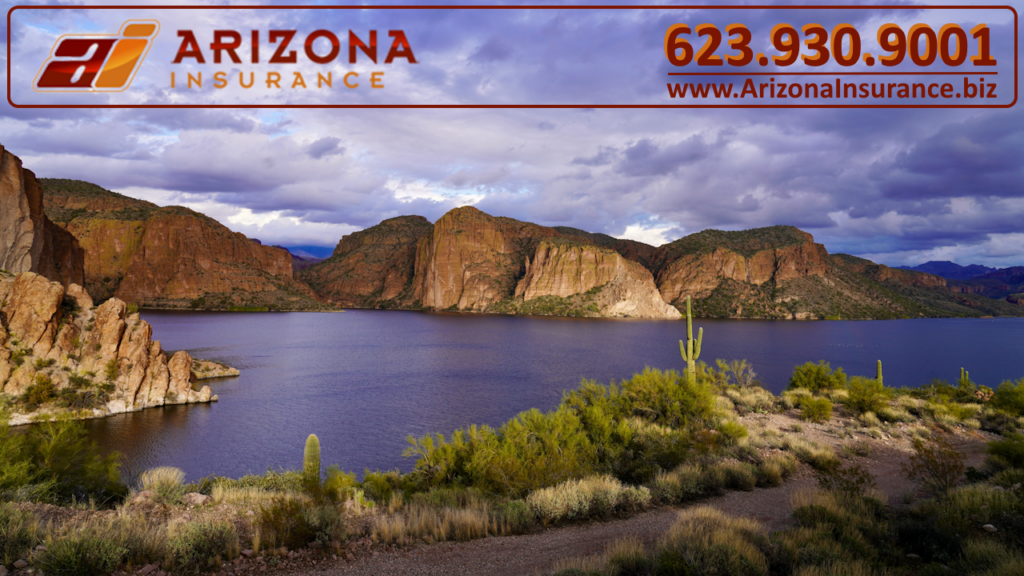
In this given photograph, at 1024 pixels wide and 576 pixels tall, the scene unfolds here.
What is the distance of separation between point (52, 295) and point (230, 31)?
83.5 feet

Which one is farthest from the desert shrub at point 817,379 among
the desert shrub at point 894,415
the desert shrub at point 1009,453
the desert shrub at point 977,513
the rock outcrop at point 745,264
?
the rock outcrop at point 745,264

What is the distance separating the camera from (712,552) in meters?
5.89

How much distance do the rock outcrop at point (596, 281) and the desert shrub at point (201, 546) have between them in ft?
510

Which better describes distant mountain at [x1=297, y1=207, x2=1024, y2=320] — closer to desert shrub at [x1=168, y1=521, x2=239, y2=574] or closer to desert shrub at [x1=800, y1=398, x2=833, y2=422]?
desert shrub at [x1=800, y1=398, x2=833, y2=422]

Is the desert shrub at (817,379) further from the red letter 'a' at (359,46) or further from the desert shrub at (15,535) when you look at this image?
the desert shrub at (15,535)

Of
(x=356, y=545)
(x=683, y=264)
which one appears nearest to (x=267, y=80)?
(x=356, y=545)

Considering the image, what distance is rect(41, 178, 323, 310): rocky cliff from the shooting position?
141 metres

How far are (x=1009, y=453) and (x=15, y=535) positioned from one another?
1857 cm

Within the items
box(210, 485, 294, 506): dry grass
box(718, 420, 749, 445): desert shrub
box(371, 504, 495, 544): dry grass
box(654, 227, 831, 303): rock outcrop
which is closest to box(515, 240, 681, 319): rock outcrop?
box(654, 227, 831, 303): rock outcrop

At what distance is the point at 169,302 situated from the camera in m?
144

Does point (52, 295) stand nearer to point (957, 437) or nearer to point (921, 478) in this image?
point (921, 478)

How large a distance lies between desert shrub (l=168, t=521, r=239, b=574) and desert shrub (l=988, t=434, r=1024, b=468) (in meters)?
15.8

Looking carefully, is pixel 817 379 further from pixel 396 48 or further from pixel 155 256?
pixel 155 256

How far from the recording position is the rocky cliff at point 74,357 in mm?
25531
